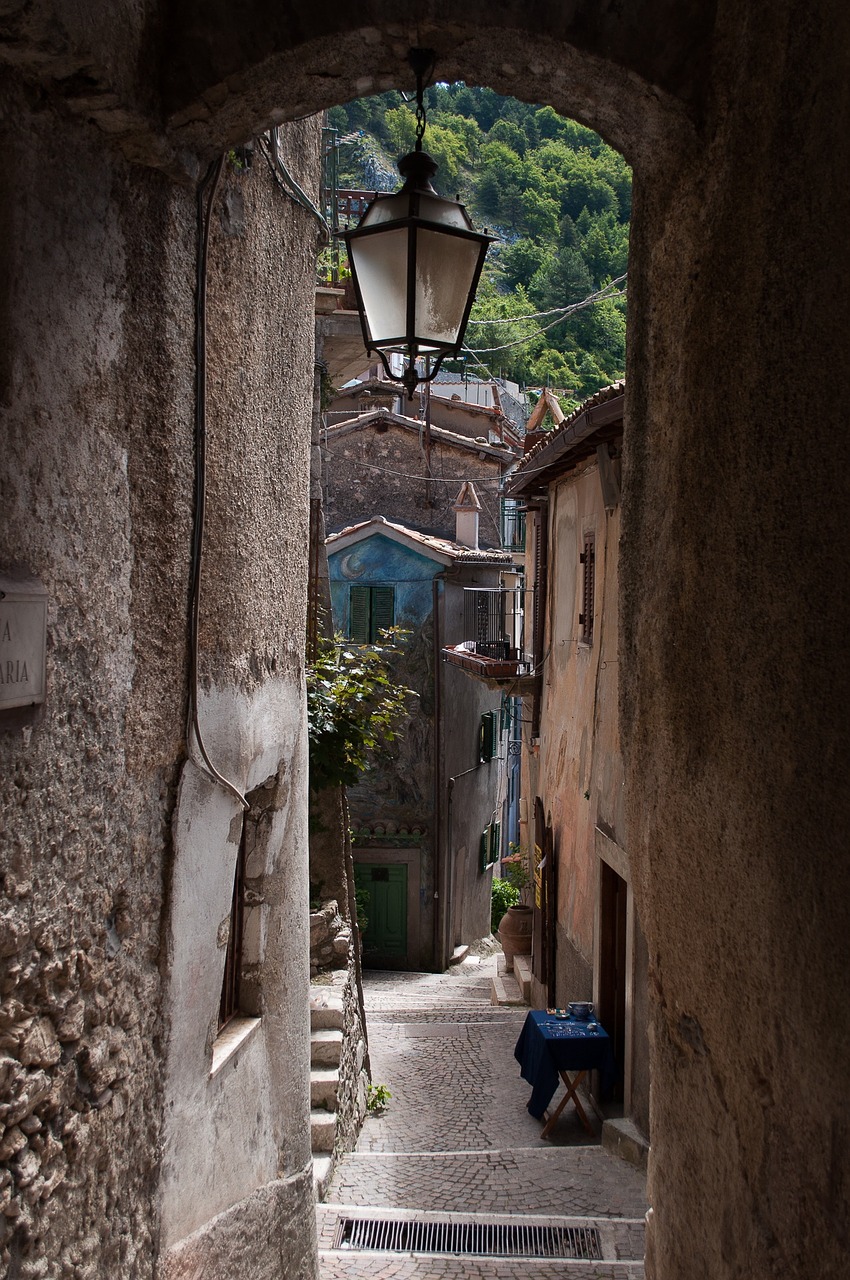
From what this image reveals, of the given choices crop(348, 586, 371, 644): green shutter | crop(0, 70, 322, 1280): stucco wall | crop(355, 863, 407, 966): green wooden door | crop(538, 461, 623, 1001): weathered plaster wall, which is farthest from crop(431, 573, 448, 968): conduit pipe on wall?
crop(0, 70, 322, 1280): stucco wall

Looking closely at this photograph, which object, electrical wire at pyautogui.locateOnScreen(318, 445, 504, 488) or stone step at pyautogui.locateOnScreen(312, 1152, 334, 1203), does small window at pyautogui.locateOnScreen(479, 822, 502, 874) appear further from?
stone step at pyautogui.locateOnScreen(312, 1152, 334, 1203)

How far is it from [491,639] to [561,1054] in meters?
13.6

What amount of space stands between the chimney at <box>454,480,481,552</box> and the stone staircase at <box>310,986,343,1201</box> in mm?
14229

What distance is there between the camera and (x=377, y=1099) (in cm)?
897

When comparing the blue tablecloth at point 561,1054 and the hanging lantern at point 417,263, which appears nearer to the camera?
the hanging lantern at point 417,263

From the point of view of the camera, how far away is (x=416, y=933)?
18.9 m

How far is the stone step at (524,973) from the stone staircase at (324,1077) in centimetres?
568

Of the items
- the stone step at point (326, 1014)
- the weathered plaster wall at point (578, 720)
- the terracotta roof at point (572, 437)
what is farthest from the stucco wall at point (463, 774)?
Result: the stone step at point (326, 1014)

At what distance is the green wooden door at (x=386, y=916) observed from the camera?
18891 millimetres

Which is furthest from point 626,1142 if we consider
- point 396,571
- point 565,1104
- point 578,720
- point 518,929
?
point 396,571

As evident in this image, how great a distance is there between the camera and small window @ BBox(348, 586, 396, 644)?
773 inches

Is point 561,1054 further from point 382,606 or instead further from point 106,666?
point 382,606

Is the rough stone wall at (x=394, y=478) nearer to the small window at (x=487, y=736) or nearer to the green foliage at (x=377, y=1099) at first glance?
the small window at (x=487, y=736)

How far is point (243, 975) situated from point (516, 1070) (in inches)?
223
